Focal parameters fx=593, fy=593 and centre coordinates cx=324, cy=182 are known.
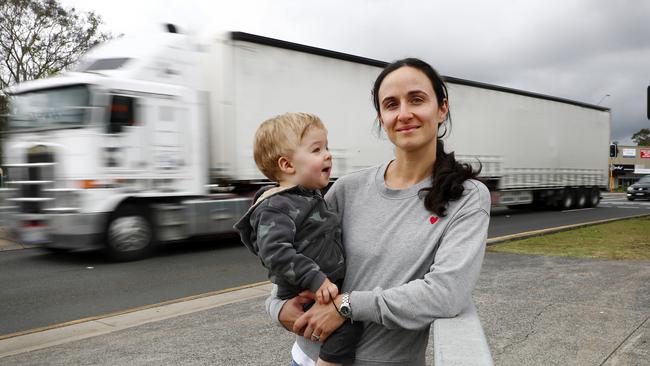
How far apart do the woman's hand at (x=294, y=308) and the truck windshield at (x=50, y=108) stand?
28.1 ft

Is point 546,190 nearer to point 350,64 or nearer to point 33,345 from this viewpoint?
point 350,64

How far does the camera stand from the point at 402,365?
1.80 meters

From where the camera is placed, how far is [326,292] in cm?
177

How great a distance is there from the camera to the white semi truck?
9.52 m

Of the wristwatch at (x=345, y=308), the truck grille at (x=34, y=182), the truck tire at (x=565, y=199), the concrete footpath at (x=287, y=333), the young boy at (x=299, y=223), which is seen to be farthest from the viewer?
the truck tire at (x=565, y=199)

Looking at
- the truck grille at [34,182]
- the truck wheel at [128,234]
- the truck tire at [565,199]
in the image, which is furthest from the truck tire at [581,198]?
the truck grille at [34,182]

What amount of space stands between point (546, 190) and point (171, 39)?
1695 cm

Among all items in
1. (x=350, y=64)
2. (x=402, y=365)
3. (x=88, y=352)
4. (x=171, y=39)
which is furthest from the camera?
(x=350, y=64)

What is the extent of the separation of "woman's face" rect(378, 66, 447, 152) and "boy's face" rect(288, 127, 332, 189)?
0.26 m

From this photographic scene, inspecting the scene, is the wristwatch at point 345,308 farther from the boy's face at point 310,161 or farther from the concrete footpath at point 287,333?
the concrete footpath at point 287,333

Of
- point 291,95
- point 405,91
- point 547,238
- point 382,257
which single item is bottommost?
point 547,238

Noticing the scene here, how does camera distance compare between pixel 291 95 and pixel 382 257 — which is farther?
pixel 291 95

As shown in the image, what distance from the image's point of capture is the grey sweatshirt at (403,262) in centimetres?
161

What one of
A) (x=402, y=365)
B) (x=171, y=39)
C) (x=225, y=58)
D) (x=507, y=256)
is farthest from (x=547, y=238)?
(x=402, y=365)
